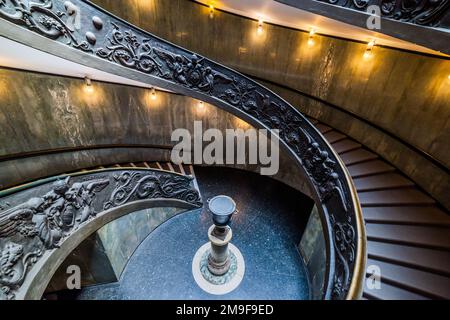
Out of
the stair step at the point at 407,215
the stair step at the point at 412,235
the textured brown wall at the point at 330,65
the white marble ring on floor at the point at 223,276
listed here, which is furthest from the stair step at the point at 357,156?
the white marble ring on floor at the point at 223,276

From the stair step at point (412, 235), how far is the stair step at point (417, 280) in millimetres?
466

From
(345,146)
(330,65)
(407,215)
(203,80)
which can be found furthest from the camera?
(330,65)

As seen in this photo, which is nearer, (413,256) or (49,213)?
(49,213)

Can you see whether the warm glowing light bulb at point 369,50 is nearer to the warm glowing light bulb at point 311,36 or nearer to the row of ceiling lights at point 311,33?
the row of ceiling lights at point 311,33

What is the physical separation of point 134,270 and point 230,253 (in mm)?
2680

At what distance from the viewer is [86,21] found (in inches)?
157

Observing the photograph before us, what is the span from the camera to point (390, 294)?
126 inches

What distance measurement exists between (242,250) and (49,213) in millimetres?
4804

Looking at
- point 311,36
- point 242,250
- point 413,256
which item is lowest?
point 242,250

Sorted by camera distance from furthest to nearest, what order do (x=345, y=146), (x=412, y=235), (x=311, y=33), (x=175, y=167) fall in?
(x=175, y=167) → (x=311, y=33) → (x=345, y=146) → (x=412, y=235)

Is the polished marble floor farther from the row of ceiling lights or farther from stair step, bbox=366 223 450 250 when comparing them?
the row of ceiling lights

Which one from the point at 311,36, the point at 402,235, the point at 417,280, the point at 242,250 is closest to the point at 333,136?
the point at 311,36

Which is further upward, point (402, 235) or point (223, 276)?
point (402, 235)

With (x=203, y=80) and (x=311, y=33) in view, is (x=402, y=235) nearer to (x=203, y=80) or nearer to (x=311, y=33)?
(x=203, y=80)
